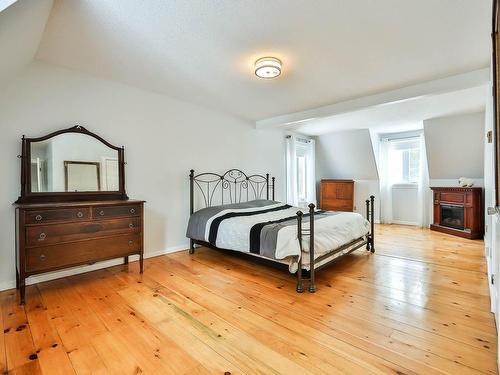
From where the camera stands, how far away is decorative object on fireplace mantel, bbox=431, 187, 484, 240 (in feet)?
15.1

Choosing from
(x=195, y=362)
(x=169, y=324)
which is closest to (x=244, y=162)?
(x=169, y=324)

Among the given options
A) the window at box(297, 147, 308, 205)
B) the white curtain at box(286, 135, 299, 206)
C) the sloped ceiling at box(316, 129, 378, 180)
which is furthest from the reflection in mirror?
the sloped ceiling at box(316, 129, 378, 180)

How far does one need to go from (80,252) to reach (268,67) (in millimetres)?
2646

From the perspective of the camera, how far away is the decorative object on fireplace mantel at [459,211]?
4.59 m

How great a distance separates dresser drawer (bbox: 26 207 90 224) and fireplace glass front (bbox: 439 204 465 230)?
19.9ft

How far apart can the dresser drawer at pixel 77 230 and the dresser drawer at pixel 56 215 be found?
2.1 inches

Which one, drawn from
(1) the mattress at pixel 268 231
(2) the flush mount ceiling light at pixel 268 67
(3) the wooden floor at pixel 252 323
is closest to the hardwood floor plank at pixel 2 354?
(3) the wooden floor at pixel 252 323

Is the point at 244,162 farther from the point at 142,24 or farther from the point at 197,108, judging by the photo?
the point at 142,24

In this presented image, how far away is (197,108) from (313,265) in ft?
9.74

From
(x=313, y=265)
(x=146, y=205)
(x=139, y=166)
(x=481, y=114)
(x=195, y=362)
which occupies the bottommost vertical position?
(x=195, y=362)

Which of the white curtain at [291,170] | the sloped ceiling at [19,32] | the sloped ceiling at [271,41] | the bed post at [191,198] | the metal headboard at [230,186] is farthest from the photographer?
the white curtain at [291,170]

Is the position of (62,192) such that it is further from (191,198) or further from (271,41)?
(271,41)

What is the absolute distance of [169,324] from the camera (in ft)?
6.31

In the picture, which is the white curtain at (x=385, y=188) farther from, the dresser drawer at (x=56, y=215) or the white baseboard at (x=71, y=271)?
the dresser drawer at (x=56, y=215)
